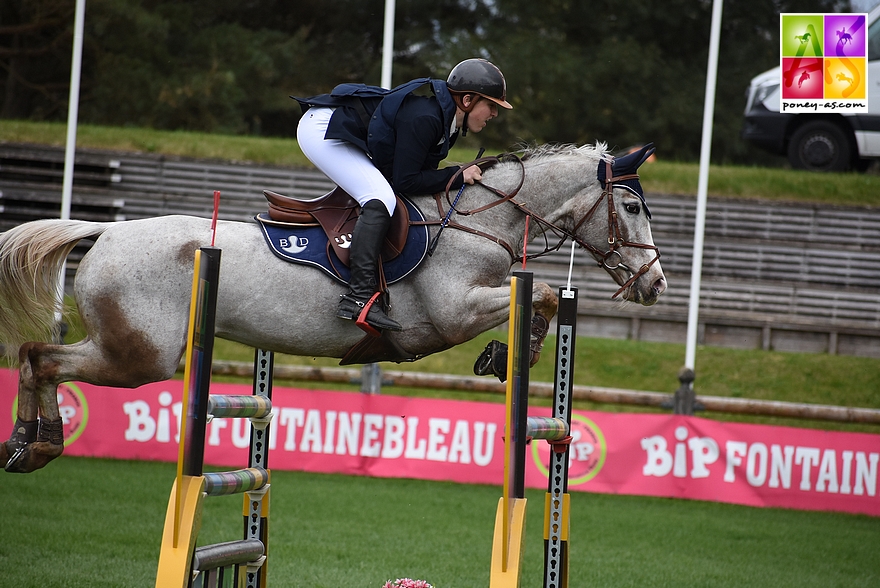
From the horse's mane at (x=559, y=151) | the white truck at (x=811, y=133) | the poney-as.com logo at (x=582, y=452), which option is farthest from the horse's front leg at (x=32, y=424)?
the white truck at (x=811, y=133)

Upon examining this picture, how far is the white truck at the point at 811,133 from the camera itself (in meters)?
9.02

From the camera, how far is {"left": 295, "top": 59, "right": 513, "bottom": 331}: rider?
10.6 feet

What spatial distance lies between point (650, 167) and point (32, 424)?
11251 mm

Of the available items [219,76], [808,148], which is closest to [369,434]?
[808,148]

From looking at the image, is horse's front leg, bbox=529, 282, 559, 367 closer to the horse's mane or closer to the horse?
the horse

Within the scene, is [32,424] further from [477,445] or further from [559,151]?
[477,445]

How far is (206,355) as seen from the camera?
109 inches

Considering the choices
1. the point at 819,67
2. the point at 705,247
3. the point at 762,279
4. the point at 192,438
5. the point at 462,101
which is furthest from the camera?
the point at 705,247

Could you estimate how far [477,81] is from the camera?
3348 millimetres

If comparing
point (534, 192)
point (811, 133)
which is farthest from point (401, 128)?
point (811, 133)

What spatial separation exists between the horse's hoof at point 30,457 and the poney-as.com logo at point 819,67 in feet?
13.0

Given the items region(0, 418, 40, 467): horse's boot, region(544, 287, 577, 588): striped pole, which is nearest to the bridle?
region(544, 287, 577, 588): striped pole

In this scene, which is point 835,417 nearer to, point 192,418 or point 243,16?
point 192,418

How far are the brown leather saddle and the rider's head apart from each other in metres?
0.44
